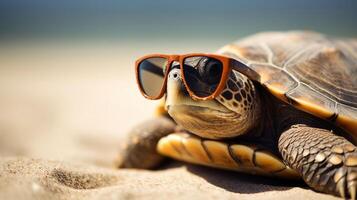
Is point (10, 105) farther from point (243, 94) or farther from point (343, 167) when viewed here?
point (343, 167)

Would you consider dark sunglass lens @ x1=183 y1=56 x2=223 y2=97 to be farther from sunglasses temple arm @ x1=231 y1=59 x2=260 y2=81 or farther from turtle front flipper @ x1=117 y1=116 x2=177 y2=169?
turtle front flipper @ x1=117 y1=116 x2=177 y2=169

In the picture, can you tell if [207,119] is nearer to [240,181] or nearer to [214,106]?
[214,106]

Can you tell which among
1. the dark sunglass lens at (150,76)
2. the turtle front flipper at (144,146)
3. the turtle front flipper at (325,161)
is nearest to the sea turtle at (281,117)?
the turtle front flipper at (325,161)

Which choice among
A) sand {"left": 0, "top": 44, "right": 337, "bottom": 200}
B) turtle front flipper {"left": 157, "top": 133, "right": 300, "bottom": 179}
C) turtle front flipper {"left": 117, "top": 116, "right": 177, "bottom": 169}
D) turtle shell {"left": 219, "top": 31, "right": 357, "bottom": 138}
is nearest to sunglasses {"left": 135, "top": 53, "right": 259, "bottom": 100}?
turtle shell {"left": 219, "top": 31, "right": 357, "bottom": 138}

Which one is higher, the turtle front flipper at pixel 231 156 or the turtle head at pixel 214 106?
the turtle head at pixel 214 106

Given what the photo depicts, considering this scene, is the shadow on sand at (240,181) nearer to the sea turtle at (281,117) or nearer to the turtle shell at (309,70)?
the sea turtle at (281,117)

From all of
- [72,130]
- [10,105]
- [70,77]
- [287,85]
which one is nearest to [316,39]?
[287,85]

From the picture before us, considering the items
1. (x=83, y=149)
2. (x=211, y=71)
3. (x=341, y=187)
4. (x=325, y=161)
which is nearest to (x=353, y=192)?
(x=341, y=187)
